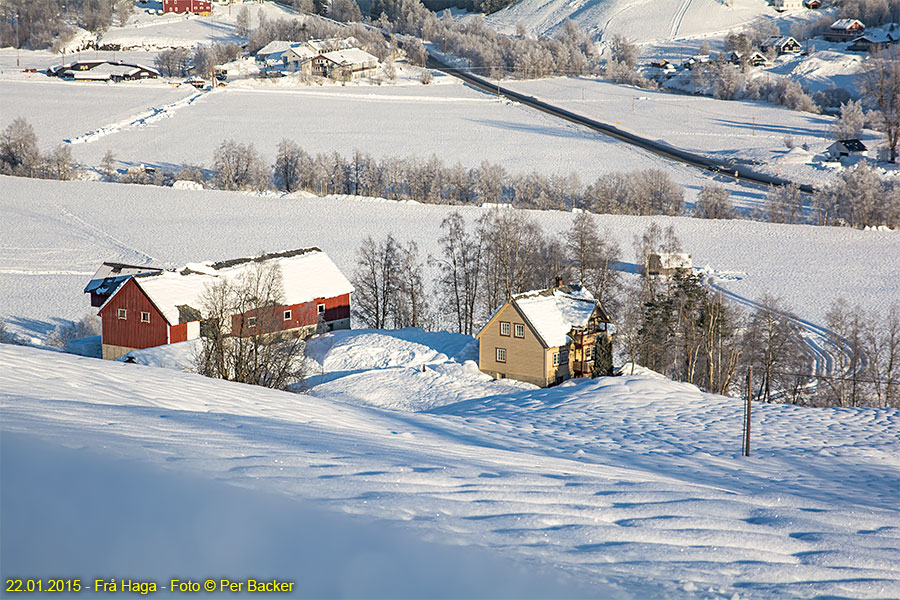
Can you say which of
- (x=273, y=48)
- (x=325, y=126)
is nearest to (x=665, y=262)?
(x=325, y=126)

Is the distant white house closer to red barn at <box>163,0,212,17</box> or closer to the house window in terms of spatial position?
red barn at <box>163,0,212,17</box>

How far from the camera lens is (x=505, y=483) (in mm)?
5391

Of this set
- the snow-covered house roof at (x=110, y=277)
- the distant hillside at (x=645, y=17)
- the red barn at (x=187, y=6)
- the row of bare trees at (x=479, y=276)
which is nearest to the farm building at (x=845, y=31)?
the distant hillside at (x=645, y=17)

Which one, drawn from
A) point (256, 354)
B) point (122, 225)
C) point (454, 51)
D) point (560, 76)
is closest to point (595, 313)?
point (256, 354)

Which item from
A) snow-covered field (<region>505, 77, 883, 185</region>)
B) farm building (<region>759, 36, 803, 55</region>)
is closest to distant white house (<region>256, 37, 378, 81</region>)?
snow-covered field (<region>505, 77, 883, 185</region>)

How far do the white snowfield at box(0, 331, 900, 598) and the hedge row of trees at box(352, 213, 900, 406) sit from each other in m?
10.1

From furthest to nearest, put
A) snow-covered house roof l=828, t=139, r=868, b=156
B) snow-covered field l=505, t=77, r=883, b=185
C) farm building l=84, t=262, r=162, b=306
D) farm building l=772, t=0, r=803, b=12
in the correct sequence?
farm building l=772, t=0, r=803, b=12
snow-covered house roof l=828, t=139, r=868, b=156
snow-covered field l=505, t=77, r=883, b=185
farm building l=84, t=262, r=162, b=306

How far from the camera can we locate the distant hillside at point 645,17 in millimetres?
101625

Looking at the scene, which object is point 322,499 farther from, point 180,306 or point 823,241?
point 823,241

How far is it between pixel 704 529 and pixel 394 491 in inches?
71.6

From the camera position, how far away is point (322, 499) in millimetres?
4434

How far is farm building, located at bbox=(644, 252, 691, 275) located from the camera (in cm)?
2792

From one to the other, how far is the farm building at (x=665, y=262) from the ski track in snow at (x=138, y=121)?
3970 centimetres

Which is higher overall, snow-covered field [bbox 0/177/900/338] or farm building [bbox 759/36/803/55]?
farm building [bbox 759/36/803/55]
